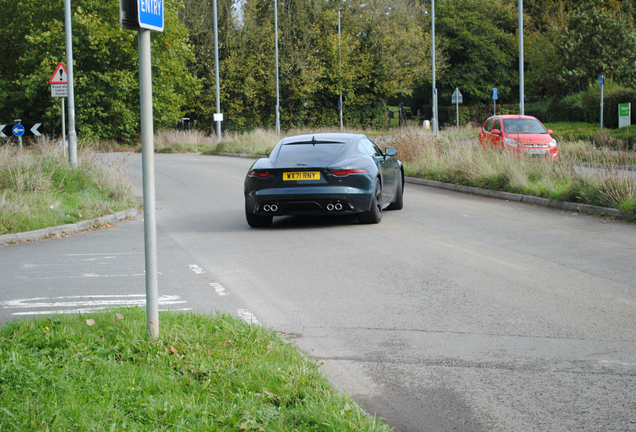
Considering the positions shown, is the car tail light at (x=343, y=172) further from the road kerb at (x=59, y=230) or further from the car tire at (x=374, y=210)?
the road kerb at (x=59, y=230)

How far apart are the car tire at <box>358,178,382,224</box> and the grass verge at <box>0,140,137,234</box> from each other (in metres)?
5.23

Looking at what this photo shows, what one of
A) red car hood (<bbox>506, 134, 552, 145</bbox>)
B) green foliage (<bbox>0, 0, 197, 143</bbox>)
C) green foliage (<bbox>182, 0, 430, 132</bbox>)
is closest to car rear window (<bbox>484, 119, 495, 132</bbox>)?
red car hood (<bbox>506, 134, 552, 145</bbox>)

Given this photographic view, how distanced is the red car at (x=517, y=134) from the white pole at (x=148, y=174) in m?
17.0

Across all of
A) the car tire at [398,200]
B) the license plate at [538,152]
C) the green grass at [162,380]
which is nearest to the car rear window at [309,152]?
the car tire at [398,200]

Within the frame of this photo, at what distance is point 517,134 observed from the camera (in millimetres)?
21469

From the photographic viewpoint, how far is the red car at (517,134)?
71.3 feet

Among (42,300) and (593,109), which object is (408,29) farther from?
(42,300)

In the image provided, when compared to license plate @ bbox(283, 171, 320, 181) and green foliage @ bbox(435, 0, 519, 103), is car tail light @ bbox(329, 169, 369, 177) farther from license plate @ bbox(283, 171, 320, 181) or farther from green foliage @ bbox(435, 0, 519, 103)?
green foliage @ bbox(435, 0, 519, 103)

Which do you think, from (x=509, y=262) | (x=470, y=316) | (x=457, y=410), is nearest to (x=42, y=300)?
(x=470, y=316)

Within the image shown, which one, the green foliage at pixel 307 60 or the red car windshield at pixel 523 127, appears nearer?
the red car windshield at pixel 523 127

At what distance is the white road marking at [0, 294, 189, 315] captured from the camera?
22.4ft

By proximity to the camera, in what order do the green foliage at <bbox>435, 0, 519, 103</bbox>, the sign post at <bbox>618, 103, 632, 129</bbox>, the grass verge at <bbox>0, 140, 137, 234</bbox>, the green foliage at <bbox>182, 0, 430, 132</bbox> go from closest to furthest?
1. the grass verge at <bbox>0, 140, 137, 234</bbox>
2. the sign post at <bbox>618, 103, 632, 129</bbox>
3. the green foliage at <bbox>182, 0, 430, 132</bbox>
4. the green foliage at <bbox>435, 0, 519, 103</bbox>

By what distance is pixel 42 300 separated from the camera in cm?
728

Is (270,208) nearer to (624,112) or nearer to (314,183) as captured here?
(314,183)
